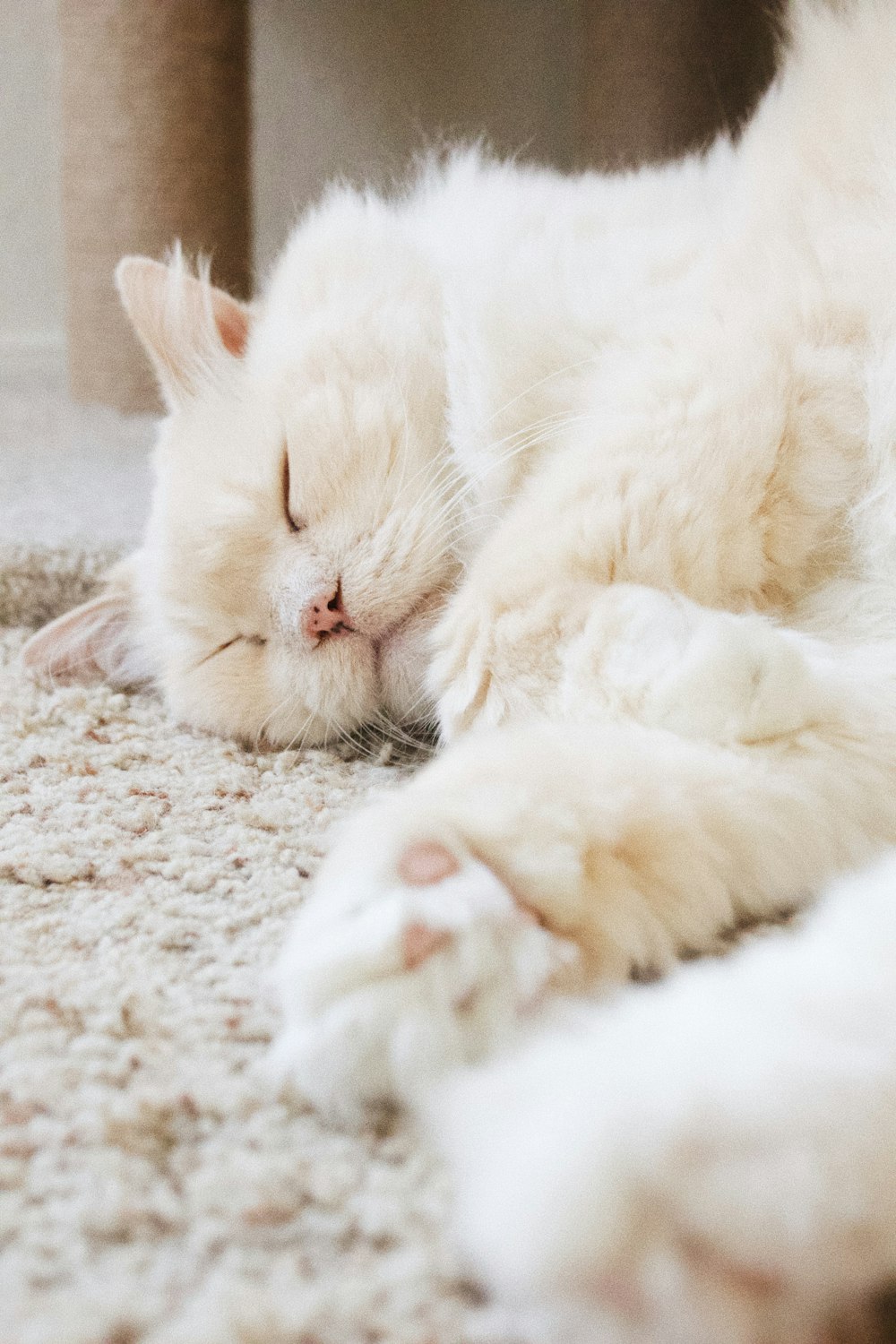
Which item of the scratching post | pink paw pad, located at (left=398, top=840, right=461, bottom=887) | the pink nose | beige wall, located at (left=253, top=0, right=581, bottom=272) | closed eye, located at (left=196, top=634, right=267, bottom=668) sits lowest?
closed eye, located at (left=196, top=634, right=267, bottom=668)

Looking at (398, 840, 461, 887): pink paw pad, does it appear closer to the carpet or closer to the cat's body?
the cat's body

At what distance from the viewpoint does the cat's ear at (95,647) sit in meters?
1.39

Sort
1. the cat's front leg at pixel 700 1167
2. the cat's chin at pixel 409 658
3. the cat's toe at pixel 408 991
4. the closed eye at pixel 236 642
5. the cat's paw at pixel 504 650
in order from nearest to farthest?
the cat's front leg at pixel 700 1167, the cat's toe at pixel 408 991, the cat's paw at pixel 504 650, the cat's chin at pixel 409 658, the closed eye at pixel 236 642

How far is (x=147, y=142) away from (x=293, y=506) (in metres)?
1.55

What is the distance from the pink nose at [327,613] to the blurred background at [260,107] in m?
1.06

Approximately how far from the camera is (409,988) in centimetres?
53

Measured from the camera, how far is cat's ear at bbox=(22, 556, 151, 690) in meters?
1.39

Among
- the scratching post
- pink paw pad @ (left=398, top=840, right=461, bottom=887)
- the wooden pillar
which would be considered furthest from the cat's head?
the wooden pillar

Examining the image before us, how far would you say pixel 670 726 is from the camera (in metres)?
0.77

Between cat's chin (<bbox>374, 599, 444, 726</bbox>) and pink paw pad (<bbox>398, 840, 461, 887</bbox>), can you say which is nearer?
pink paw pad (<bbox>398, 840, 461, 887</bbox>)

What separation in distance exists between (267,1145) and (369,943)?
105 mm

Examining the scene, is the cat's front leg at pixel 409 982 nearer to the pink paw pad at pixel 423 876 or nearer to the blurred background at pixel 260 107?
the pink paw pad at pixel 423 876

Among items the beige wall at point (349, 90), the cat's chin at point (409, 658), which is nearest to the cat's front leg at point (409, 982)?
the cat's chin at point (409, 658)

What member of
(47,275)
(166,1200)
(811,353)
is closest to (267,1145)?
(166,1200)
